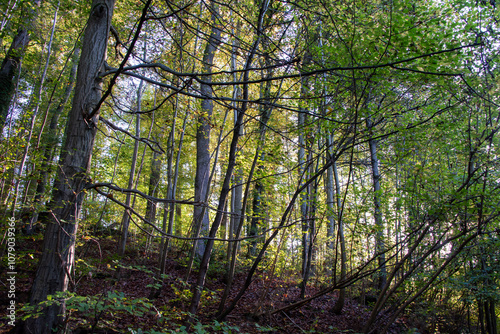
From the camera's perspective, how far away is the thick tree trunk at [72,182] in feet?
8.10

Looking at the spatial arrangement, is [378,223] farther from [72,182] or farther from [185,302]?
[72,182]

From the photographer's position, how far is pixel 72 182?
254 cm

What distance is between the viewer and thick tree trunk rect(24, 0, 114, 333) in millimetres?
2469

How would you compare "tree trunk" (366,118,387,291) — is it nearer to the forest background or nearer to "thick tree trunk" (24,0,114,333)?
the forest background

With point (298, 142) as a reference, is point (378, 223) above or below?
below

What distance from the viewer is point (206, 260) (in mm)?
4164

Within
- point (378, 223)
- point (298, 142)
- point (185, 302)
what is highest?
point (298, 142)

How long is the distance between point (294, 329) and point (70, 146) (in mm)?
5067

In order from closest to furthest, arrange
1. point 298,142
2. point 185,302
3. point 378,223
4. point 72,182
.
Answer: point 72,182 < point 185,302 < point 298,142 < point 378,223

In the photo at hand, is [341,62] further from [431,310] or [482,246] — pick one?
[431,310]

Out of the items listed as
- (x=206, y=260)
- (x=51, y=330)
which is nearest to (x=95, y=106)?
(x=51, y=330)

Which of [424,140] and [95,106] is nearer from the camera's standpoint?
[95,106]

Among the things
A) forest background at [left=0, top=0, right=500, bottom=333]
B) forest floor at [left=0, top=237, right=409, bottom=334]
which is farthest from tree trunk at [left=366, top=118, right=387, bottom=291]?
forest floor at [left=0, top=237, right=409, bottom=334]

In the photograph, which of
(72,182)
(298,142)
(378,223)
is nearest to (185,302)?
(72,182)
